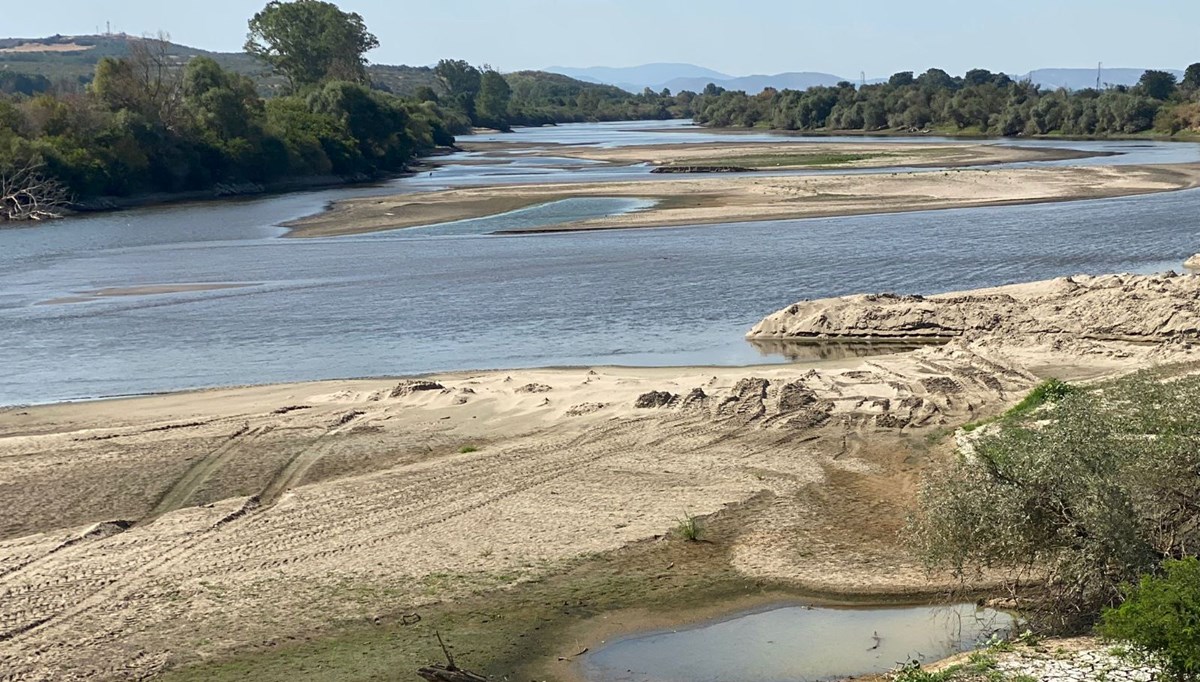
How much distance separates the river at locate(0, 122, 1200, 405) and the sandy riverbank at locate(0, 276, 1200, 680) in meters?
4.11

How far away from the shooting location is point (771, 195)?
66188 mm

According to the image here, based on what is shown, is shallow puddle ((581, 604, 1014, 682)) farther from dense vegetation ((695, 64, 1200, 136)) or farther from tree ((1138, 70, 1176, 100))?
tree ((1138, 70, 1176, 100))

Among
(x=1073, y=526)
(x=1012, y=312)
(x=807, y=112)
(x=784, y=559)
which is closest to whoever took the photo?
(x=1073, y=526)

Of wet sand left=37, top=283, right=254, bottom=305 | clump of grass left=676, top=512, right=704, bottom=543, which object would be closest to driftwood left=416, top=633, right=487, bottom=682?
clump of grass left=676, top=512, right=704, bottom=543

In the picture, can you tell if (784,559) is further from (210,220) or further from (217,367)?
(210,220)

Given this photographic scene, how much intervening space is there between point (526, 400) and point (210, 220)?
5127 centimetres

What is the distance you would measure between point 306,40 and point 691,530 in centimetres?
14122

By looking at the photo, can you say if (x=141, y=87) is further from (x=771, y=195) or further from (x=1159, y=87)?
(x=1159, y=87)

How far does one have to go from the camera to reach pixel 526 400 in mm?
21969

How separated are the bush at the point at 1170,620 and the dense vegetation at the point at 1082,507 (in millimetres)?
790

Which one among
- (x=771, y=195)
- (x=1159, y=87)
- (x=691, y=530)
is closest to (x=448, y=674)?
(x=691, y=530)

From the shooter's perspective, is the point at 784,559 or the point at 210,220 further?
the point at 210,220

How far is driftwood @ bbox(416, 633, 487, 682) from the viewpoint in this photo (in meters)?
11.3

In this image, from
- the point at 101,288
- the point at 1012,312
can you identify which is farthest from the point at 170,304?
the point at 1012,312
